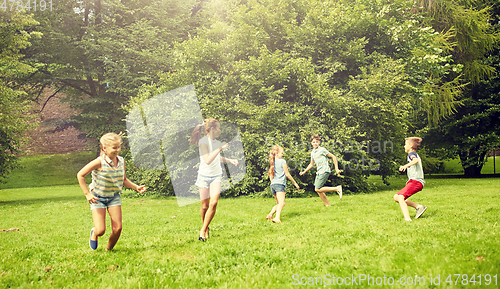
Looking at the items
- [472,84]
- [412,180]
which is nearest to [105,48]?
[412,180]

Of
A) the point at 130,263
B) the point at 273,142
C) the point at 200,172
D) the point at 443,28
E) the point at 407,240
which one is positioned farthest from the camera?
the point at 443,28

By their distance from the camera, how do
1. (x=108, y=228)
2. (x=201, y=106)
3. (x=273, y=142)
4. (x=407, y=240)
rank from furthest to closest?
(x=201, y=106) → (x=273, y=142) → (x=108, y=228) → (x=407, y=240)

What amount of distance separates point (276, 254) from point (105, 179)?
9.70ft

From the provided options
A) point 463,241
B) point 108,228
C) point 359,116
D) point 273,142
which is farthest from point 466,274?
point 359,116

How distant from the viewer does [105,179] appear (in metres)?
5.32

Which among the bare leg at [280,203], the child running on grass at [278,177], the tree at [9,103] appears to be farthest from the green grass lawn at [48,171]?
the bare leg at [280,203]

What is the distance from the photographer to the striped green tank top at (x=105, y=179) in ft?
17.4

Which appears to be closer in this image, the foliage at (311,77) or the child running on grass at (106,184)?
the child running on grass at (106,184)

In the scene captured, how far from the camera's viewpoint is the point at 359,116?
1588 centimetres

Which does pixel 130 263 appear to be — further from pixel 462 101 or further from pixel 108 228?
pixel 462 101

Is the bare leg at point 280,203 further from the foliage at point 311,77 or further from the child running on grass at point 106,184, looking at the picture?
the foliage at point 311,77

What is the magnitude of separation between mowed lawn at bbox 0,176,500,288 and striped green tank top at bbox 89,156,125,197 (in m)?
1.07

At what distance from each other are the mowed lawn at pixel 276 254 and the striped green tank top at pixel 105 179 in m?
1.07

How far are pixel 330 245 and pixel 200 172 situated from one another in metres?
2.68
